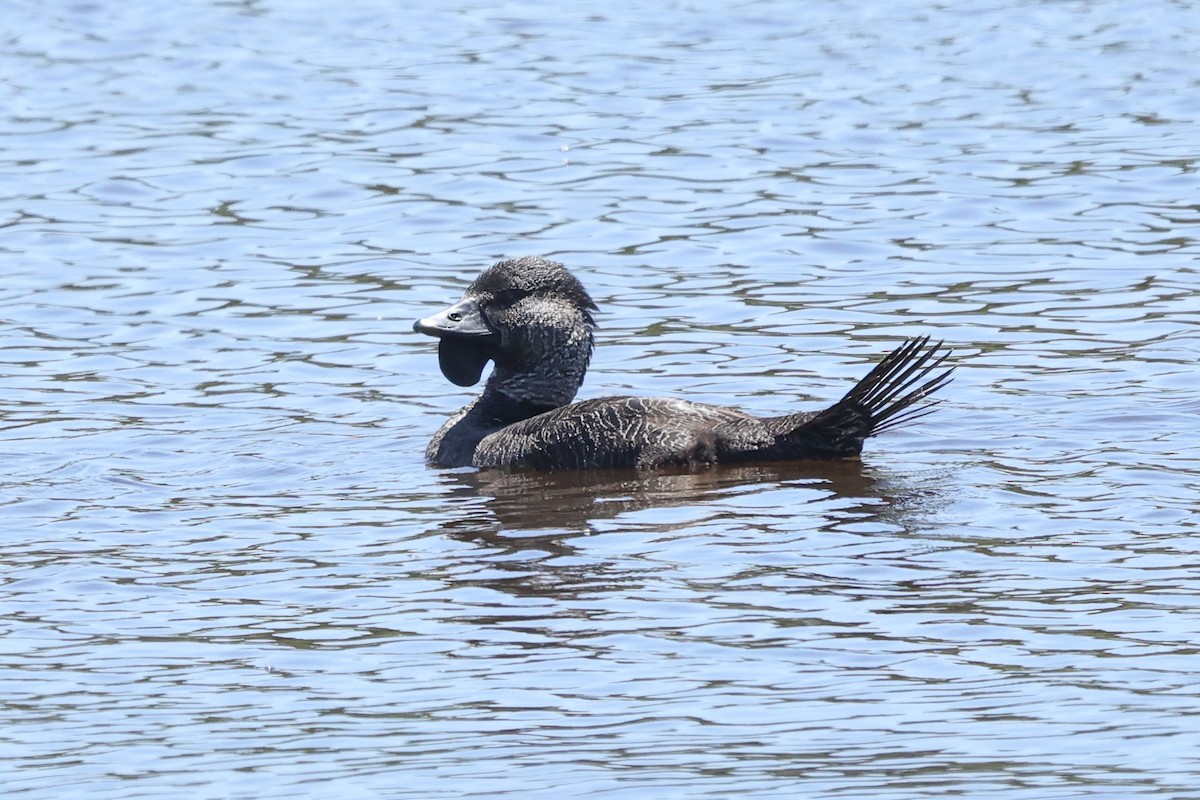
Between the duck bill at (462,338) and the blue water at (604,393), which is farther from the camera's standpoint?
the duck bill at (462,338)

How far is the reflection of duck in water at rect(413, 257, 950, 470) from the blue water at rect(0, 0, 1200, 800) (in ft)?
0.56

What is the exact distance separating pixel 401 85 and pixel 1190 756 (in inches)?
583

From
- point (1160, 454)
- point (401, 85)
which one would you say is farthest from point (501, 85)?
point (1160, 454)

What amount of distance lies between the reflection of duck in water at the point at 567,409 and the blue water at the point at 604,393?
6.7 inches

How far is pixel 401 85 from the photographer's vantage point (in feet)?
64.6

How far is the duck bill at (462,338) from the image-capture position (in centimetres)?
1058

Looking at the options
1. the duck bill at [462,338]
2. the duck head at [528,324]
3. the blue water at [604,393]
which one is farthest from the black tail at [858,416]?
the duck bill at [462,338]

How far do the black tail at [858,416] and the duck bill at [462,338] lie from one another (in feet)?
5.72

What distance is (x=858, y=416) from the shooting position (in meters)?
9.53

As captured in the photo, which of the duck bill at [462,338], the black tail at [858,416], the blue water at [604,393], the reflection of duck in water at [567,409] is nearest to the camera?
the blue water at [604,393]

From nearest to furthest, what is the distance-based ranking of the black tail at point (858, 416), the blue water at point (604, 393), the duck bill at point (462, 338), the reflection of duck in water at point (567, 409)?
the blue water at point (604, 393) < the black tail at point (858, 416) < the reflection of duck in water at point (567, 409) < the duck bill at point (462, 338)

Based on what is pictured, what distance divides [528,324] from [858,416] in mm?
1922

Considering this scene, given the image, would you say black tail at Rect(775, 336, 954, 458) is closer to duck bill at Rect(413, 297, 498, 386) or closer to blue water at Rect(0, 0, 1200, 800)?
blue water at Rect(0, 0, 1200, 800)

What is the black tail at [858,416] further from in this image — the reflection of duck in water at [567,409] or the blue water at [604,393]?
the blue water at [604,393]
